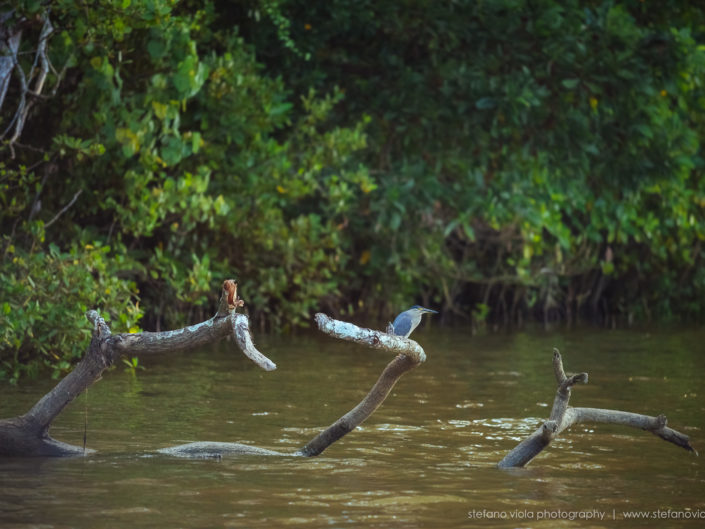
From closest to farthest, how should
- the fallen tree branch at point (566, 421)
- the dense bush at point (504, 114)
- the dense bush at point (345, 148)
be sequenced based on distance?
the fallen tree branch at point (566, 421), the dense bush at point (345, 148), the dense bush at point (504, 114)

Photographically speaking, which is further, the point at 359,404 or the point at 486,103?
the point at 486,103

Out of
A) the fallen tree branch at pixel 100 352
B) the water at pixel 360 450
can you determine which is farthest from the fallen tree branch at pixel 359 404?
the fallen tree branch at pixel 100 352

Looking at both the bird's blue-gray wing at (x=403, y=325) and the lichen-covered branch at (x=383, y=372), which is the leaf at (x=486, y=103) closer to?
the bird's blue-gray wing at (x=403, y=325)

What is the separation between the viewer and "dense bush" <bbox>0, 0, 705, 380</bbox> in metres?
11.5

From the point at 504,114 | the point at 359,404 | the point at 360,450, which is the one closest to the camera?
the point at 359,404

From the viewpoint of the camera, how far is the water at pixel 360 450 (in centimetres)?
547

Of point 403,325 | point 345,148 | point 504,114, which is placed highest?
point 504,114

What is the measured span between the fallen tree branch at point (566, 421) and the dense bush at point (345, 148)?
4.83 metres

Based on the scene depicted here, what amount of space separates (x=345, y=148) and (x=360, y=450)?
6.93 metres

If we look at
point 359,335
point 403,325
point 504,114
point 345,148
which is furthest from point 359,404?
point 504,114

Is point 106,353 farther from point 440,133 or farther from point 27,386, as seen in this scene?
point 440,133

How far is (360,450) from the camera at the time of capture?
23.6 feet

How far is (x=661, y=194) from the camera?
1559cm

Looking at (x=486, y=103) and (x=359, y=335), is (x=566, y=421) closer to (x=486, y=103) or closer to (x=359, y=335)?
(x=359, y=335)
